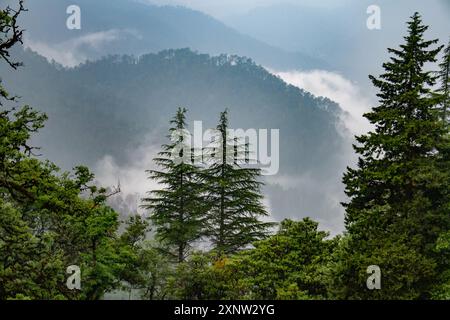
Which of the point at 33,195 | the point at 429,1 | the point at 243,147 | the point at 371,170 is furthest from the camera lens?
the point at 429,1

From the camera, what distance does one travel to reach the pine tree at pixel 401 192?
12.0 metres

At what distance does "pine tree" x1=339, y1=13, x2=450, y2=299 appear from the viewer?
1196 cm

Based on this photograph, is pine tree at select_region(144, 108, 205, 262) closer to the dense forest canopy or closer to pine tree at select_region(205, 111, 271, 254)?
pine tree at select_region(205, 111, 271, 254)

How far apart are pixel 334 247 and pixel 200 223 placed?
10.6 m

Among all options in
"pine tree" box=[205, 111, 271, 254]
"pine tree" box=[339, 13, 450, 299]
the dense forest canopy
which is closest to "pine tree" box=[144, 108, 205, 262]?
"pine tree" box=[205, 111, 271, 254]

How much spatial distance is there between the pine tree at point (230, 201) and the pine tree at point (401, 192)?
348 inches

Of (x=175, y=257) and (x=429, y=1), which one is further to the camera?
(x=429, y=1)

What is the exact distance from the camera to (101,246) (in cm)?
1252

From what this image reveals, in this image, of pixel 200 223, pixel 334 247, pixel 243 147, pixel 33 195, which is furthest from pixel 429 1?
pixel 33 195

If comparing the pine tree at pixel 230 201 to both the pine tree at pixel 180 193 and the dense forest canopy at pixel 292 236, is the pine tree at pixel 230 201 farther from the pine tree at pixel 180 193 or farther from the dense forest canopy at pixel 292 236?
the dense forest canopy at pixel 292 236

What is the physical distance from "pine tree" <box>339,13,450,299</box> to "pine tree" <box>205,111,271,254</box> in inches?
348

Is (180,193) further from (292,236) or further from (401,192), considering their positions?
(401,192)

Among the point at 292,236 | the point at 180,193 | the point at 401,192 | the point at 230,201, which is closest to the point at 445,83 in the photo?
the point at 401,192

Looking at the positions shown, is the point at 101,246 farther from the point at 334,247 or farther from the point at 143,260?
Answer: the point at 334,247
